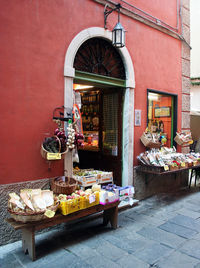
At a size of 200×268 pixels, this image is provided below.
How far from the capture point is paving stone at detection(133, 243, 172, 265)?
3.53 m

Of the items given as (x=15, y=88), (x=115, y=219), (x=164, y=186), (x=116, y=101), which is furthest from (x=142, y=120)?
(x=15, y=88)

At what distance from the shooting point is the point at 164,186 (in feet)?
23.4

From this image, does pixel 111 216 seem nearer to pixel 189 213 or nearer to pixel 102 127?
pixel 189 213

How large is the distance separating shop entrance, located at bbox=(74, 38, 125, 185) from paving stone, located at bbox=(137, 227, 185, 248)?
168cm

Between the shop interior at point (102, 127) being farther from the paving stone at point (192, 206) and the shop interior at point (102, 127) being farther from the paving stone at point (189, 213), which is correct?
the paving stone at point (192, 206)

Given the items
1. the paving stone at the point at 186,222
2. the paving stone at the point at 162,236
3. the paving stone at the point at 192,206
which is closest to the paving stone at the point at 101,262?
the paving stone at the point at 162,236

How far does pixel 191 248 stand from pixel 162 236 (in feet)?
1.83

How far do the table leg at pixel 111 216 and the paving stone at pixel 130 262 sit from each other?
40.2 inches

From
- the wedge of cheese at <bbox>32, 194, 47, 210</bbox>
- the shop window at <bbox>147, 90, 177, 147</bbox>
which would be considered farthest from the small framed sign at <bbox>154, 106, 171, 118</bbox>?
the wedge of cheese at <bbox>32, 194, 47, 210</bbox>

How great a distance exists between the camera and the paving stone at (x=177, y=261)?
338cm

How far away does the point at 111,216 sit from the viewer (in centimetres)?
460

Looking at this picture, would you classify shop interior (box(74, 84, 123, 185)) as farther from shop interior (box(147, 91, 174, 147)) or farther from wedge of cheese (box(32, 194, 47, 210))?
wedge of cheese (box(32, 194, 47, 210))

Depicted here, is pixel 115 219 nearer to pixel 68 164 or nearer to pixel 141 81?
pixel 68 164

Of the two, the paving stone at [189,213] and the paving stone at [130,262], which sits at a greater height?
the paving stone at [130,262]
